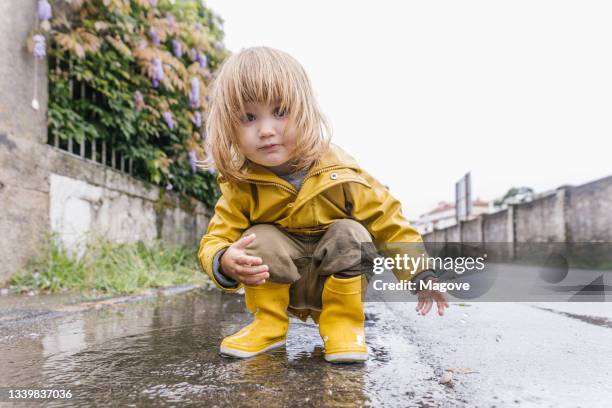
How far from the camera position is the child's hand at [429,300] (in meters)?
1.36

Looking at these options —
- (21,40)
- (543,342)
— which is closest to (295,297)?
(543,342)

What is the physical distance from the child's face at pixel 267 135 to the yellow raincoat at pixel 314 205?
72 millimetres

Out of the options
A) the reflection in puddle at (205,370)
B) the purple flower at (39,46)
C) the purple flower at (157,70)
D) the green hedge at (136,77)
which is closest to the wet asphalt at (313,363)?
the reflection in puddle at (205,370)

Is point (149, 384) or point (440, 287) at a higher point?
point (440, 287)

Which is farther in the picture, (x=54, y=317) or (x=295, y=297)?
(x=54, y=317)

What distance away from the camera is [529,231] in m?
8.57

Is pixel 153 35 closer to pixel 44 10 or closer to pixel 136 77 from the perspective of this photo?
pixel 136 77

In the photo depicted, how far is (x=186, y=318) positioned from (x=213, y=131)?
0.91 metres

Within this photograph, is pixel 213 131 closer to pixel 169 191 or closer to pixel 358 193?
pixel 358 193

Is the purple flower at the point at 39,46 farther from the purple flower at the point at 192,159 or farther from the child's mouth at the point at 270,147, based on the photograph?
Answer: the child's mouth at the point at 270,147

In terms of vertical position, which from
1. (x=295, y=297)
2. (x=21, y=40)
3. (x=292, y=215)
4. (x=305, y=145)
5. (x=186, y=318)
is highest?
(x=21, y=40)

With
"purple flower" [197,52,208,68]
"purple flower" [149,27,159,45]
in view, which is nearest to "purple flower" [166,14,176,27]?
"purple flower" [149,27,159,45]

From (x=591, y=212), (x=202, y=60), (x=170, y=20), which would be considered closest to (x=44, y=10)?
(x=170, y=20)

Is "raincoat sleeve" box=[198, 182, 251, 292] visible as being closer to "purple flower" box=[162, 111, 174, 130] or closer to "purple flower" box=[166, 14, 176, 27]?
"purple flower" box=[162, 111, 174, 130]
